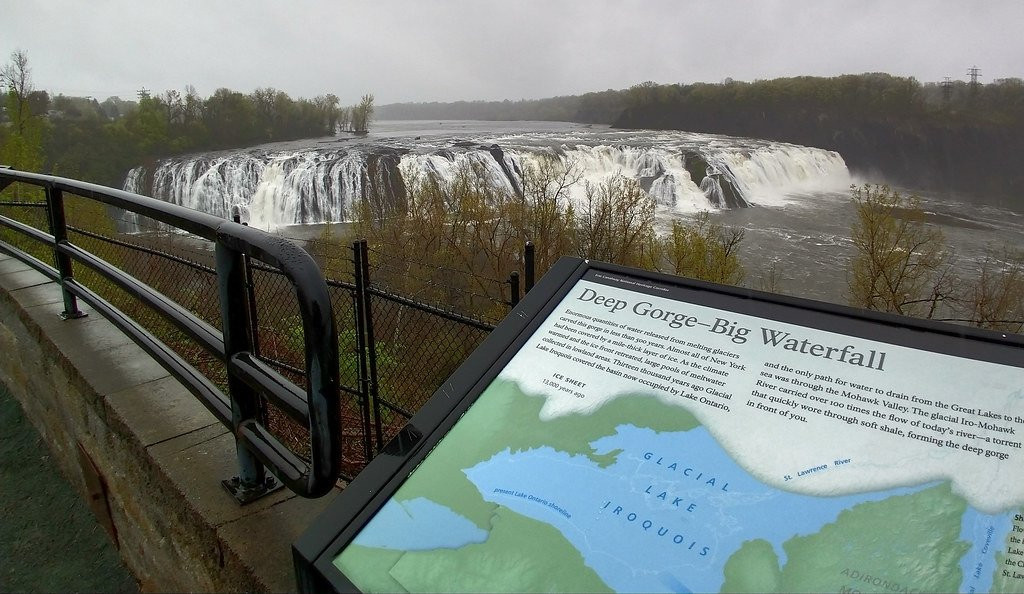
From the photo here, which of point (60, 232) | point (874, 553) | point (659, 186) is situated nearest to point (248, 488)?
point (874, 553)

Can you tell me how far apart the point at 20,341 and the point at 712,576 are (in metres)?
3.46

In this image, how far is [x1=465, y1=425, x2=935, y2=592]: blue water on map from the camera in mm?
1043

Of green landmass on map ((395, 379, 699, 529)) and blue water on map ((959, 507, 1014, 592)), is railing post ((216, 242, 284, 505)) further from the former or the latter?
blue water on map ((959, 507, 1014, 592))

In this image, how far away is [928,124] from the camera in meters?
64.4

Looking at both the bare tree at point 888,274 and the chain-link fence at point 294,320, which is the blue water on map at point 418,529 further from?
the bare tree at point 888,274

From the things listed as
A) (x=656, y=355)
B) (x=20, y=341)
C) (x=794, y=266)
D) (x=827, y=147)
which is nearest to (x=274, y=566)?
(x=656, y=355)

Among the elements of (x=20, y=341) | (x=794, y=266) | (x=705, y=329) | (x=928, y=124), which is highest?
(x=928, y=124)

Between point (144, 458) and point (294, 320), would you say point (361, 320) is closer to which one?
point (144, 458)

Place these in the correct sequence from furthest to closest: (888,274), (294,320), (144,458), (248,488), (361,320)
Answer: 1. (888,274)
2. (294,320)
3. (361,320)
4. (144,458)
5. (248,488)

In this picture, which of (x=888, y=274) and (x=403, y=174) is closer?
(x=888, y=274)

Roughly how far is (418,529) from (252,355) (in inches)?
24.1

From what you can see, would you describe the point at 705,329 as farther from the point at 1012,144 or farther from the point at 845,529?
the point at 1012,144

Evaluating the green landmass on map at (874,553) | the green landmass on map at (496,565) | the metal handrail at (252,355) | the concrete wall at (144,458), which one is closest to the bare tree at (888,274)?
the concrete wall at (144,458)

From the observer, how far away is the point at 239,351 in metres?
1.53
